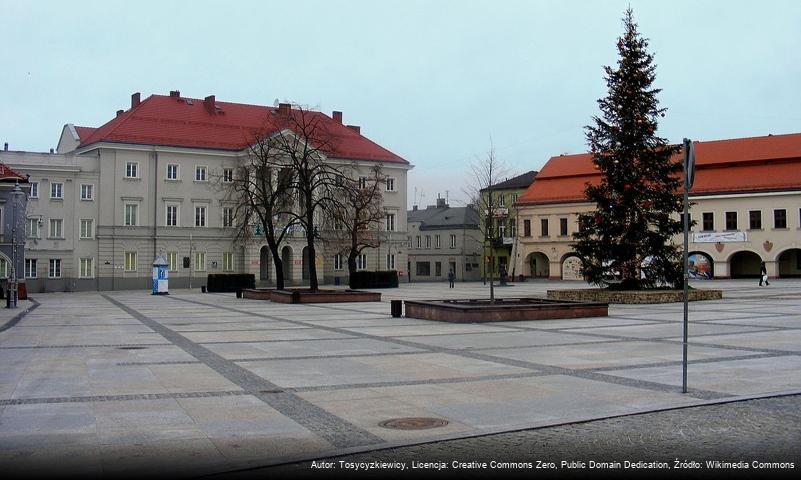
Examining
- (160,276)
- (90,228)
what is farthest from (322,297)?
(90,228)

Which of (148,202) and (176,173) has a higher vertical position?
(176,173)

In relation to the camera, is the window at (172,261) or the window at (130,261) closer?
the window at (130,261)

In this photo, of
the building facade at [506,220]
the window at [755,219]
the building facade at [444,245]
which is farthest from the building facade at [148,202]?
the window at [755,219]

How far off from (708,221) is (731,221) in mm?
2070

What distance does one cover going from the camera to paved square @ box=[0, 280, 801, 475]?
26.6 ft

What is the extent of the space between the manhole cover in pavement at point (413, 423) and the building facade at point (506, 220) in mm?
77922

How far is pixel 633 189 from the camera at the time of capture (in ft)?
129

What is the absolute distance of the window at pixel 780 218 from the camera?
6862 cm

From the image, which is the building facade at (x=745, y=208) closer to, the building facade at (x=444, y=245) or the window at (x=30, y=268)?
the building facade at (x=444, y=245)

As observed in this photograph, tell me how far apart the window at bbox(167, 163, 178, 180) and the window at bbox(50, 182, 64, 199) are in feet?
29.7

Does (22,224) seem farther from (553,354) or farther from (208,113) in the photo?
(553,354)

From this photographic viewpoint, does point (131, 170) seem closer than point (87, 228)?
No

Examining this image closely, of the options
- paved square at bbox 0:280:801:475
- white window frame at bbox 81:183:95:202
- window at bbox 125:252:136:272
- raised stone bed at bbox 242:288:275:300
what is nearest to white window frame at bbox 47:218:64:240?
white window frame at bbox 81:183:95:202

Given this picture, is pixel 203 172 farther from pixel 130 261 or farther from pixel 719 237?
pixel 719 237
